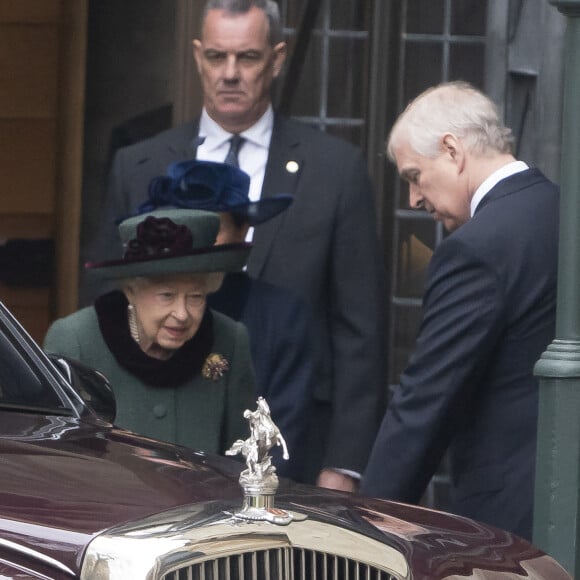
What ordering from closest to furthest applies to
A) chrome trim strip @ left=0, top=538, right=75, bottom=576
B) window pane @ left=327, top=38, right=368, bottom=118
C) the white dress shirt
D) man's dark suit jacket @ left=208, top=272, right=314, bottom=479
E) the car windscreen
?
chrome trim strip @ left=0, top=538, right=75, bottom=576, the car windscreen, man's dark suit jacket @ left=208, top=272, right=314, bottom=479, the white dress shirt, window pane @ left=327, top=38, right=368, bottom=118

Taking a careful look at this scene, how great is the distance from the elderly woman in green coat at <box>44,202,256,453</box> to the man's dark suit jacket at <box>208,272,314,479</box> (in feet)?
0.99

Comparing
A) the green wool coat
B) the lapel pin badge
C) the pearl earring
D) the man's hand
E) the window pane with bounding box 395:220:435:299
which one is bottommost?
the man's hand

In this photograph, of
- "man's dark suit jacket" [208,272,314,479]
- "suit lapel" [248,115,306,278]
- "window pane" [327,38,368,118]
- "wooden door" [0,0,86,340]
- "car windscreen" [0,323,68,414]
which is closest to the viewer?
"car windscreen" [0,323,68,414]

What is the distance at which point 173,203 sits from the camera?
5059 millimetres

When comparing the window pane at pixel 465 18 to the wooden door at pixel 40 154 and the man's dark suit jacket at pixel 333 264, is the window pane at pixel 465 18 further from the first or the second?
the man's dark suit jacket at pixel 333 264

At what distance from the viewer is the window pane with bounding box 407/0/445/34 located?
24.9ft

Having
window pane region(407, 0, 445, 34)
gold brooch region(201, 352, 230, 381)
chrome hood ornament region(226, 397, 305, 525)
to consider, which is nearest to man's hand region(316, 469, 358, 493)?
gold brooch region(201, 352, 230, 381)

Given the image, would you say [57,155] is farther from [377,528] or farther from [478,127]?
[377,528]

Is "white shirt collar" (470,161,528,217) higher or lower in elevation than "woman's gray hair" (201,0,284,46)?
lower

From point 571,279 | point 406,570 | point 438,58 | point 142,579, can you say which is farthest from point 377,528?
point 438,58

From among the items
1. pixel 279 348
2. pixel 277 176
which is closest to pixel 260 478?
pixel 279 348

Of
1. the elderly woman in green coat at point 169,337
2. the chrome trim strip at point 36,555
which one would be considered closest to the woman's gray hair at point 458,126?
the elderly woman in green coat at point 169,337

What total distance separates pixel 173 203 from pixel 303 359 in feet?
1.94

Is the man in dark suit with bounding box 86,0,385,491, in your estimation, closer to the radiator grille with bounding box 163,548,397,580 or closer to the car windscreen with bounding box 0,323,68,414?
the car windscreen with bounding box 0,323,68,414
